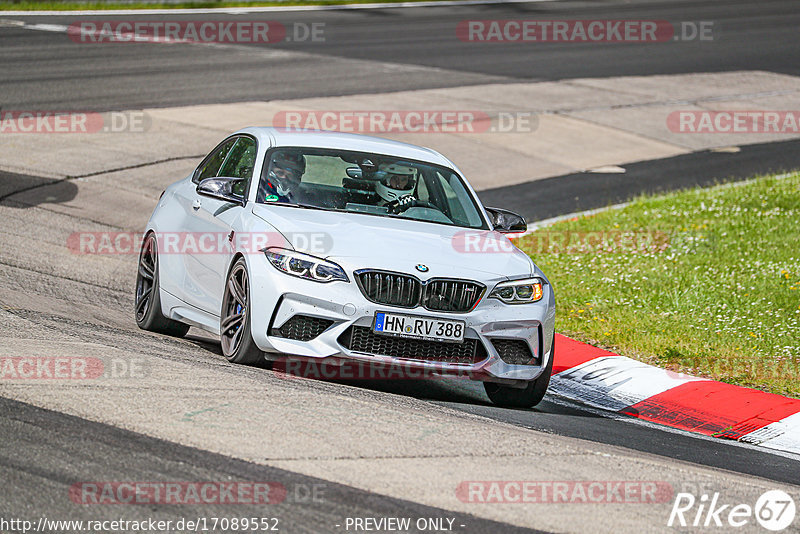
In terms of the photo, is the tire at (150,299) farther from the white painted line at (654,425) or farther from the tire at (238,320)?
the white painted line at (654,425)

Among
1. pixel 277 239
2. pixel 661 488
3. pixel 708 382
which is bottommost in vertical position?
pixel 708 382

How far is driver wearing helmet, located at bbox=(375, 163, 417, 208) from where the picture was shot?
8.39 metres

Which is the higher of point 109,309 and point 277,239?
point 277,239

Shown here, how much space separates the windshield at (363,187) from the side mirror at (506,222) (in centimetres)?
13

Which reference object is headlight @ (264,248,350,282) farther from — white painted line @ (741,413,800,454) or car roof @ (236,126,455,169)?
white painted line @ (741,413,800,454)

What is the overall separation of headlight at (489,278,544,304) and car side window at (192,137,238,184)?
2.77 m

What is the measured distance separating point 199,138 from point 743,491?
1381cm

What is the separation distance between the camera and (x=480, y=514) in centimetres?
501

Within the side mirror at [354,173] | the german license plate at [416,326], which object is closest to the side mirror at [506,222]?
the side mirror at [354,173]

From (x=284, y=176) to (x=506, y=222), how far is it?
1659 mm

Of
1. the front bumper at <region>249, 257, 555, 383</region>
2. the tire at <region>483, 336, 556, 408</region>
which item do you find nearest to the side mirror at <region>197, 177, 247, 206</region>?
the front bumper at <region>249, 257, 555, 383</region>

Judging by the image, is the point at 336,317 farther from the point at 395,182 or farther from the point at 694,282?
the point at 694,282

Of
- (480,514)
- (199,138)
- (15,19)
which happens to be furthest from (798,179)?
(15,19)

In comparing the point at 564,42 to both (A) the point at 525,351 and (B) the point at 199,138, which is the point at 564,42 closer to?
(B) the point at 199,138
